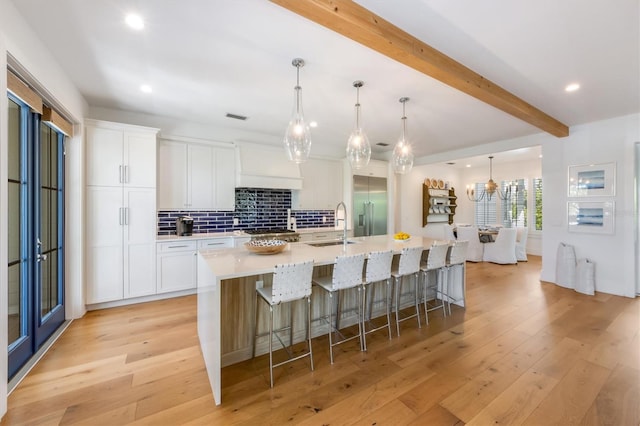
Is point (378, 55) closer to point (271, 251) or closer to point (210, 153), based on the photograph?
point (271, 251)

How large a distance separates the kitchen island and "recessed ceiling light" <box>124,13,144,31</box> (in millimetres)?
1883

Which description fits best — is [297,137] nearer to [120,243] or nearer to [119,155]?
[119,155]

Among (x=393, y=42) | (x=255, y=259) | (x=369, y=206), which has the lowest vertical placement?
(x=255, y=259)

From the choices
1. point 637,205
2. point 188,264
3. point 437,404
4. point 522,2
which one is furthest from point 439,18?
point 637,205

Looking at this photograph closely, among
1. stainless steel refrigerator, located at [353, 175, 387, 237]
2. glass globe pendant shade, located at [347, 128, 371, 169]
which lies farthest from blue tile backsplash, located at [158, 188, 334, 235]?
glass globe pendant shade, located at [347, 128, 371, 169]

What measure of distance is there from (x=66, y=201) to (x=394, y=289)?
402cm

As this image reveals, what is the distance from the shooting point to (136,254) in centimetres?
357

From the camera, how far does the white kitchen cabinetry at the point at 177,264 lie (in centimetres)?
375

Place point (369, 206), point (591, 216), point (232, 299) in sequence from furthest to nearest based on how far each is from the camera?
point (369, 206) → point (591, 216) → point (232, 299)

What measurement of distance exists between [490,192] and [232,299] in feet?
24.2

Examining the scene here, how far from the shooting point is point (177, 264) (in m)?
3.87

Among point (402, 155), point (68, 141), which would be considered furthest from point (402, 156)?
point (68, 141)

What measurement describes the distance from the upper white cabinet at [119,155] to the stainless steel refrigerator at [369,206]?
3.75m

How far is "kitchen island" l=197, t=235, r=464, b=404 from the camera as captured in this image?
1.88 meters
